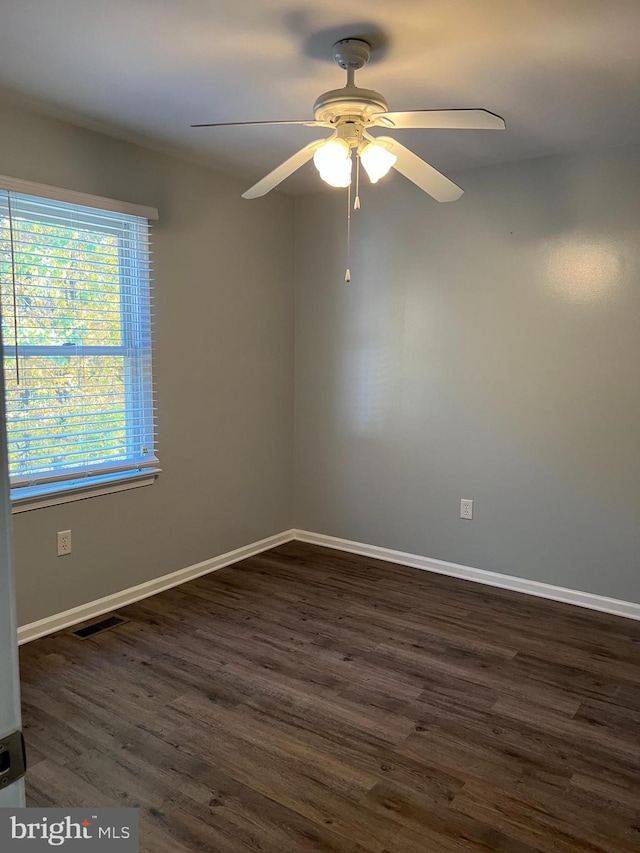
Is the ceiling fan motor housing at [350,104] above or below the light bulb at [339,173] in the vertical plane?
above

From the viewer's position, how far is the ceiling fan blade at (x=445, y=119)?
1.95 metres

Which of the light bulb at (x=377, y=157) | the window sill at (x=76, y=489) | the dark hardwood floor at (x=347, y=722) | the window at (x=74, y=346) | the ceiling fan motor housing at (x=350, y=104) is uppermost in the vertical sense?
the ceiling fan motor housing at (x=350, y=104)

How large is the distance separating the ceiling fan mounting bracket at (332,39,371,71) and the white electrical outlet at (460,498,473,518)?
95.1 inches

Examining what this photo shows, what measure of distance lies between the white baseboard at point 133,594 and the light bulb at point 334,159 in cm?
233

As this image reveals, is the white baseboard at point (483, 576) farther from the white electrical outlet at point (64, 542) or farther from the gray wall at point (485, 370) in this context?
the white electrical outlet at point (64, 542)

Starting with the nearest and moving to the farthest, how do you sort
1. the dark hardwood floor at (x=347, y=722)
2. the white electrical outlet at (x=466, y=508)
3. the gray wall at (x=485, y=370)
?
1. the dark hardwood floor at (x=347, y=722)
2. the gray wall at (x=485, y=370)
3. the white electrical outlet at (x=466, y=508)

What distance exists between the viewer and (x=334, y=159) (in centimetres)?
208

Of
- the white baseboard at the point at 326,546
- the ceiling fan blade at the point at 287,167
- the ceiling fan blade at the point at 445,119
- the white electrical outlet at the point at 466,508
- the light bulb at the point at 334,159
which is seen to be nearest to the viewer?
the ceiling fan blade at the point at 445,119

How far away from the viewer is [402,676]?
105 inches

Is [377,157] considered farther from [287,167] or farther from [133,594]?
[133,594]

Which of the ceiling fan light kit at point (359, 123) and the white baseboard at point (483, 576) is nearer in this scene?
the ceiling fan light kit at point (359, 123)

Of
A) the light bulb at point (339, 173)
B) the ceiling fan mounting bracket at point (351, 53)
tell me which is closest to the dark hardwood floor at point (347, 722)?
the light bulb at point (339, 173)

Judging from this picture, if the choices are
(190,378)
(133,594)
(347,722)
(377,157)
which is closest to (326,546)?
(133,594)

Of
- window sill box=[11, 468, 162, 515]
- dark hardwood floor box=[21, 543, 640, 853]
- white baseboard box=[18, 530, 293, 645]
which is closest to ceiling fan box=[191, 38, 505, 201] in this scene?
window sill box=[11, 468, 162, 515]
